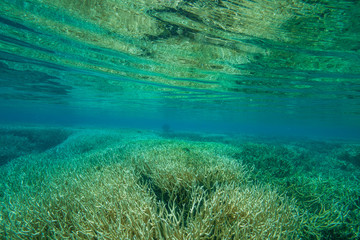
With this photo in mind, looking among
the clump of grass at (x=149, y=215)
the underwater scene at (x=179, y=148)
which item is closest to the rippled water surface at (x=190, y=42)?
the underwater scene at (x=179, y=148)

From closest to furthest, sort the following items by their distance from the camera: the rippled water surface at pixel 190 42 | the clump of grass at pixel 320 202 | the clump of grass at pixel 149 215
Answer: the clump of grass at pixel 149 215
the clump of grass at pixel 320 202
the rippled water surface at pixel 190 42

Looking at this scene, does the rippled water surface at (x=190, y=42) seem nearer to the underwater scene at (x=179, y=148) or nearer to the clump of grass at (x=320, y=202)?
the underwater scene at (x=179, y=148)

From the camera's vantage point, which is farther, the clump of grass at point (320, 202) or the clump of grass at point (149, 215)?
the clump of grass at point (320, 202)

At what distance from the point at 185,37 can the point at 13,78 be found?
2164 cm

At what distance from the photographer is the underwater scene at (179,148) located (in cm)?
297

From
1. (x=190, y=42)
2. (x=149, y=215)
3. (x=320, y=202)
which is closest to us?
(x=149, y=215)

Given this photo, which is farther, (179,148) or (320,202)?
(179,148)

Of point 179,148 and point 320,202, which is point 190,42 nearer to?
point 179,148

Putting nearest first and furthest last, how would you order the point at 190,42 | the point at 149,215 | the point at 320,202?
the point at 149,215 → the point at 320,202 → the point at 190,42

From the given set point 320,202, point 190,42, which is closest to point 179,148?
point 190,42

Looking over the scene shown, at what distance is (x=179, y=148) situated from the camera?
992 cm

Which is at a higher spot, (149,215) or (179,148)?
(149,215)

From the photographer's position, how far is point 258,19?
23.7 ft

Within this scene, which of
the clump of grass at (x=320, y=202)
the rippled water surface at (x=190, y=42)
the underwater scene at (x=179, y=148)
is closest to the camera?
the underwater scene at (x=179, y=148)
